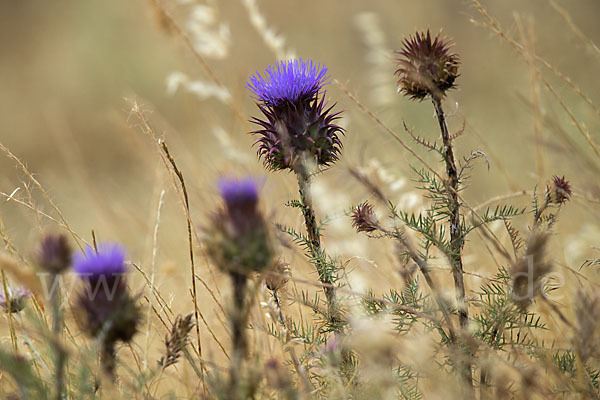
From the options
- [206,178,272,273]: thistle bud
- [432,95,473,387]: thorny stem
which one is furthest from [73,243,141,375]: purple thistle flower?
[432,95,473,387]: thorny stem

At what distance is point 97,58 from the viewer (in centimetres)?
1104

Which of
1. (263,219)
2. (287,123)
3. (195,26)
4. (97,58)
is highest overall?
(97,58)

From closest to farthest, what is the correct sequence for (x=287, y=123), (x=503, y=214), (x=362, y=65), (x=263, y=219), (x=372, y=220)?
(x=263, y=219), (x=503, y=214), (x=372, y=220), (x=287, y=123), (x=362, y=65)

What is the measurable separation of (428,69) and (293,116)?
0.48 metres

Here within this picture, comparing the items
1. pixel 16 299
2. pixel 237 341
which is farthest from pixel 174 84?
pixel 237 341

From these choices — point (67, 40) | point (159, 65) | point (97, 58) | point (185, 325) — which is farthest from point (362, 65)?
point (185, 325)

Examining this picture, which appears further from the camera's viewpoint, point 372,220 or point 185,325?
point 372,220

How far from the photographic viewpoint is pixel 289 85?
6.21 ft

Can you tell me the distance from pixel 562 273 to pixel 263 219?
1.36m

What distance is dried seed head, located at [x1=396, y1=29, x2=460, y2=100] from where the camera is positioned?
68.7 inches

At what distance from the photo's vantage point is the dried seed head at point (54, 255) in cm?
137

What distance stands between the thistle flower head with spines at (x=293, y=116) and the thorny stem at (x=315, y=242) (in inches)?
2.4

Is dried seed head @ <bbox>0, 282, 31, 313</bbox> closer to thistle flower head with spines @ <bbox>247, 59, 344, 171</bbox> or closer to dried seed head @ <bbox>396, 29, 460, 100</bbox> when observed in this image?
thistle flower head with spines @ <bbox>247, 59, 344, 171</bbox>

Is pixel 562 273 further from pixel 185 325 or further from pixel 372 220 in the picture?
pixel 185 325
